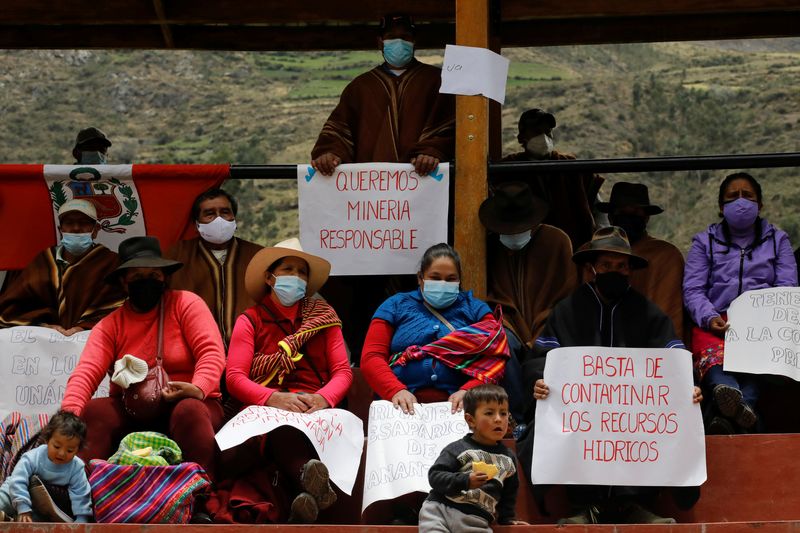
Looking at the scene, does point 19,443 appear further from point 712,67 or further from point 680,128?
point 712,67

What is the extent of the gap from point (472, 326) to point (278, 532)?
5.63ft

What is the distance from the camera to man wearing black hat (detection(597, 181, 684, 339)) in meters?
8.80

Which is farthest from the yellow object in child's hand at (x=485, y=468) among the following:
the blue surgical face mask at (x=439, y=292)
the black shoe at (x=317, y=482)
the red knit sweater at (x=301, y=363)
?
the blue surgical face mask at (x=439, y=292)

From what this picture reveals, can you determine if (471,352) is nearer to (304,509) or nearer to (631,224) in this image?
(304,509)

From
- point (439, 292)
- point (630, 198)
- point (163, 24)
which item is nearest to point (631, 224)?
point (630, 198)

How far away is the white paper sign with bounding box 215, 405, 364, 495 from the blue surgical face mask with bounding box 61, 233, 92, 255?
7.19 feet

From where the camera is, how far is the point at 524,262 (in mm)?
9008

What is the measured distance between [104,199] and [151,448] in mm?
2813

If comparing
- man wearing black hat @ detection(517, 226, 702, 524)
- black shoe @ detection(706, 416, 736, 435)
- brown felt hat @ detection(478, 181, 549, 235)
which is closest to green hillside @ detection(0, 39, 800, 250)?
brown felt hat @ detection(478, 181, 549, 235)

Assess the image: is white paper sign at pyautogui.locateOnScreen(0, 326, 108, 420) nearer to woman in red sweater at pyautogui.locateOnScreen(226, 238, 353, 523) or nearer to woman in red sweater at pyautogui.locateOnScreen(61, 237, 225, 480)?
woman in red sweater at pyautogui.locateOnScreen(61, 237, 225, 480)

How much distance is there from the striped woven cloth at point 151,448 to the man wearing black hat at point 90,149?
3.94m

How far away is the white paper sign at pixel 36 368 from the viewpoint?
28.1 feet

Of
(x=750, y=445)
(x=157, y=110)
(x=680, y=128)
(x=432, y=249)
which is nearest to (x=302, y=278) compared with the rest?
(x=432, y=249)

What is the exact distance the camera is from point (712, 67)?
51531mm
